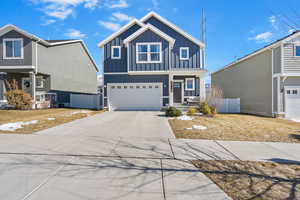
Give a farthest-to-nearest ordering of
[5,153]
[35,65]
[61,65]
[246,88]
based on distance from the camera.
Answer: [61,65]
[246,88]
[35,65]
[5,153]

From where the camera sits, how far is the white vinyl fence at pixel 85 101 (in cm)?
1648

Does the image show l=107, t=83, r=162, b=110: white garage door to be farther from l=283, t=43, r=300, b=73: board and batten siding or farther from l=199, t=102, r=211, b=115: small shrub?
l=283, t=43, r=300, b=73: board and batten siding

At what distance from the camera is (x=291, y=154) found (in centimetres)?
427

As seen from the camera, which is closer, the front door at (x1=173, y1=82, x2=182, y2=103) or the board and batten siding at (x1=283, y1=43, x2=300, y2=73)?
the board and batten siding at (x1=283, y1=43, x2=300, y2=73)

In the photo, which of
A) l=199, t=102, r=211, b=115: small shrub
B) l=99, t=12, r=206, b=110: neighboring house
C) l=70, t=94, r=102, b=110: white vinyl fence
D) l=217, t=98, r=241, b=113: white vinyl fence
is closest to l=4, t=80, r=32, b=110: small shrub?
l=70, t=94, r=102, b=110: white vinyl fence

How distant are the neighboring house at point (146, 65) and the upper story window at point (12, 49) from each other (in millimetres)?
7144

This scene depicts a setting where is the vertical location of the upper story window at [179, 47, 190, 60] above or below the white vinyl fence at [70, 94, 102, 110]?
above

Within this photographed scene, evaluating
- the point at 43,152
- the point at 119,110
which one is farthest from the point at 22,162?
the point at 119,110

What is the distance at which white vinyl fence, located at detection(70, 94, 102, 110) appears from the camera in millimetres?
16484

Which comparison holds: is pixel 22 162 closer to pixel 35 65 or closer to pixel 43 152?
pixel 43 152

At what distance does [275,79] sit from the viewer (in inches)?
450

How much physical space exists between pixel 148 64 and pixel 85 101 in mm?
8390

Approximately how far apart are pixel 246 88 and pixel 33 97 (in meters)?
19.8

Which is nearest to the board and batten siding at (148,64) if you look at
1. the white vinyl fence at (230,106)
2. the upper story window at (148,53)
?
the upper story window at (148,53)
